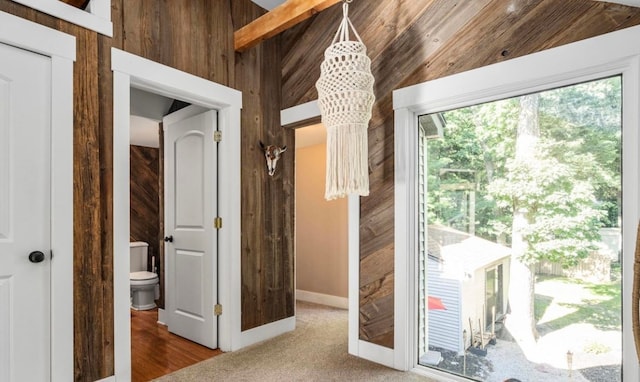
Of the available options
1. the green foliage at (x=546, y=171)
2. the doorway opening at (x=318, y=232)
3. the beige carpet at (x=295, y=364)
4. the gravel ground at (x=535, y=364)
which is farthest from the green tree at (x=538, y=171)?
the doorway opening at (x=318, y=232)

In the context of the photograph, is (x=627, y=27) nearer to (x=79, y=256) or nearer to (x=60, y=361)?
(x=79, y=256)

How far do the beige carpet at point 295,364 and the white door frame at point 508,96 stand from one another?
0.24 m

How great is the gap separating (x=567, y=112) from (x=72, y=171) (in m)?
2.64

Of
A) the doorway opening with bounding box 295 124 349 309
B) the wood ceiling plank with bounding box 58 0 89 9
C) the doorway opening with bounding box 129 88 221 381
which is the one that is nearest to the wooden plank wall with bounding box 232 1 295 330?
the doorway opening with bounding box 129 88 221 381

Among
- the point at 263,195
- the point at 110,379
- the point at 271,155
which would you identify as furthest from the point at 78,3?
the point at 110,379

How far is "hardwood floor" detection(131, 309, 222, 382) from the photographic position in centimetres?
244

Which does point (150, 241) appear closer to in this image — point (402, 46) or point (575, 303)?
point (402, 46)

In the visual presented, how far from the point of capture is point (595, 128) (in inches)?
72.6

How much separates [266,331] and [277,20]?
2369mm

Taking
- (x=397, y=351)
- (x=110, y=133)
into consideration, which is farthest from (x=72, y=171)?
(x=397, y=351)

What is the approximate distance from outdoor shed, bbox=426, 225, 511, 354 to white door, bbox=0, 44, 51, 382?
2.21 metres

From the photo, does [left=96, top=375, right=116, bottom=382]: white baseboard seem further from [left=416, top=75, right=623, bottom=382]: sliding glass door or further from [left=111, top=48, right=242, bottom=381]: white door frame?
[left=416, top=75, right=623, bottom=382]: sliding glass door

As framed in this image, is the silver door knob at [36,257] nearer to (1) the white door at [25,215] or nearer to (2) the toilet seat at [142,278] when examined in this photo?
(1) the white door at [25,215]

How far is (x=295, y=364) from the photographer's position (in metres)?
2.51
